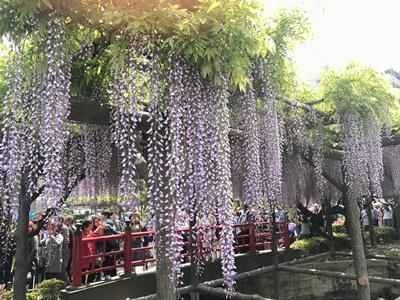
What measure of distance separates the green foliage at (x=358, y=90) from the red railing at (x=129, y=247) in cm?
242

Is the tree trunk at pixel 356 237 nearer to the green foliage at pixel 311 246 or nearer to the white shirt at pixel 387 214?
the green foliage at pixel 311 246

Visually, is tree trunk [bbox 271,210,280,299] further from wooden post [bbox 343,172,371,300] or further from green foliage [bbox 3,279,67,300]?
green foliage [bbox 3,279,67,300]

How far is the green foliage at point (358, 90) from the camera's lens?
16.6 ft

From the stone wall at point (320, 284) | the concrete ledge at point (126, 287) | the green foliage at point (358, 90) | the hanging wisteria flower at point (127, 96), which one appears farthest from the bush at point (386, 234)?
the hanging wisteria flower at point (127, 96)

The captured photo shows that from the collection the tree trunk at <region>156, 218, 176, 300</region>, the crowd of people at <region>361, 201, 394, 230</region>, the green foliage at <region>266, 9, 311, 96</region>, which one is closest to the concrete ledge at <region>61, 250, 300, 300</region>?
the tree trunk at <region>156, 218, 176, 300</region>

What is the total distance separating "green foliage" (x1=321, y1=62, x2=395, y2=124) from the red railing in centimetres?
242

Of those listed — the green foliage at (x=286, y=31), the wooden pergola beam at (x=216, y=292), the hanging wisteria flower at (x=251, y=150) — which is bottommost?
the wooden pergola beam at (x=216, y=292)

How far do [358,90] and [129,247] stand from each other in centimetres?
419

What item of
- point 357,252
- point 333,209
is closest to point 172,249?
point 357,252

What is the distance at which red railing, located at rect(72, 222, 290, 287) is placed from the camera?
5.46 m

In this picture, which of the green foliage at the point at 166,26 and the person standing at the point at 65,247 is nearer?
the green foliage at the point at 166,26

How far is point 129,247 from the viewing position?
244 inches

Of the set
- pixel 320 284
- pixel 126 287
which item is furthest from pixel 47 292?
pixel 320 284

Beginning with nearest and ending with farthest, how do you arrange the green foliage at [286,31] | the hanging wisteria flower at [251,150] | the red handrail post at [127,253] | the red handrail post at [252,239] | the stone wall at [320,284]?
the green foliage at [286,31] → the hanging wisteria flower at [251,150] → the red handrail post at [127,253] → the red handrail post at [252,239] → the stone wall at [320,284]
